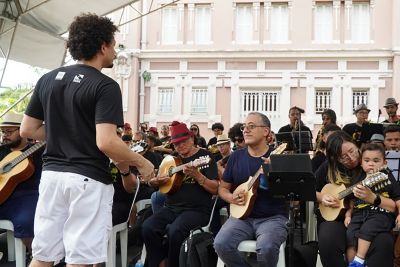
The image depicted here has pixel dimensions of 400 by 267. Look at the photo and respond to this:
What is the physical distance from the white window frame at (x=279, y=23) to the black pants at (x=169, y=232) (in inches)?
562

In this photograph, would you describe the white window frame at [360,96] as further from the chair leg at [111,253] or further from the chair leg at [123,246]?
the chair leg at [111,253]

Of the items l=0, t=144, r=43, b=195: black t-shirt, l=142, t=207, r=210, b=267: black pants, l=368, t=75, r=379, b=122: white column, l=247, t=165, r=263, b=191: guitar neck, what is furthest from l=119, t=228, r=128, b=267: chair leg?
l=368, t=75, r=379, b=122: white column

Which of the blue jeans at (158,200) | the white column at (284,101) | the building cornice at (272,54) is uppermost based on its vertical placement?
the building cornice at (272,54)

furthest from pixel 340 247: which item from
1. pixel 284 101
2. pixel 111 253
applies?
pixel 284 101

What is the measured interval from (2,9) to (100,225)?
604 centimetres

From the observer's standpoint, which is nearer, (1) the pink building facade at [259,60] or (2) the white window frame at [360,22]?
(1) the pink building facade at [259,60]

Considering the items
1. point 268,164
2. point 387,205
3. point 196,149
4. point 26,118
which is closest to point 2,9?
point 196,149

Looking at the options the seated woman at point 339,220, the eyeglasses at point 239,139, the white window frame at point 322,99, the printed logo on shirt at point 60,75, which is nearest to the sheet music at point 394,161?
the seated woman at point 339,220

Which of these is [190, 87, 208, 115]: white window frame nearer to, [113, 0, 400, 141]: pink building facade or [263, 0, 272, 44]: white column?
[113, 0, 400, 141]: pink building facade

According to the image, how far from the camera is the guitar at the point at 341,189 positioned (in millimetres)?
3455

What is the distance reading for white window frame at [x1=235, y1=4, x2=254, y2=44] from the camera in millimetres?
17891

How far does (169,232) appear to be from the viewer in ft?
14.0

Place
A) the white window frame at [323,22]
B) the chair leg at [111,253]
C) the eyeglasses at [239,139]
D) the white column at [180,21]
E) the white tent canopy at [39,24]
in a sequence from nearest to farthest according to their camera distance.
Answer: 1. the chair leg at [111,253]
2. the eyeglasses at [239,139]
3. the white tent canopy at [39,24]
4. the white window frame at [323,22]
5. the white column at [180,21]

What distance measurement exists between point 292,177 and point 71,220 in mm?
1743
